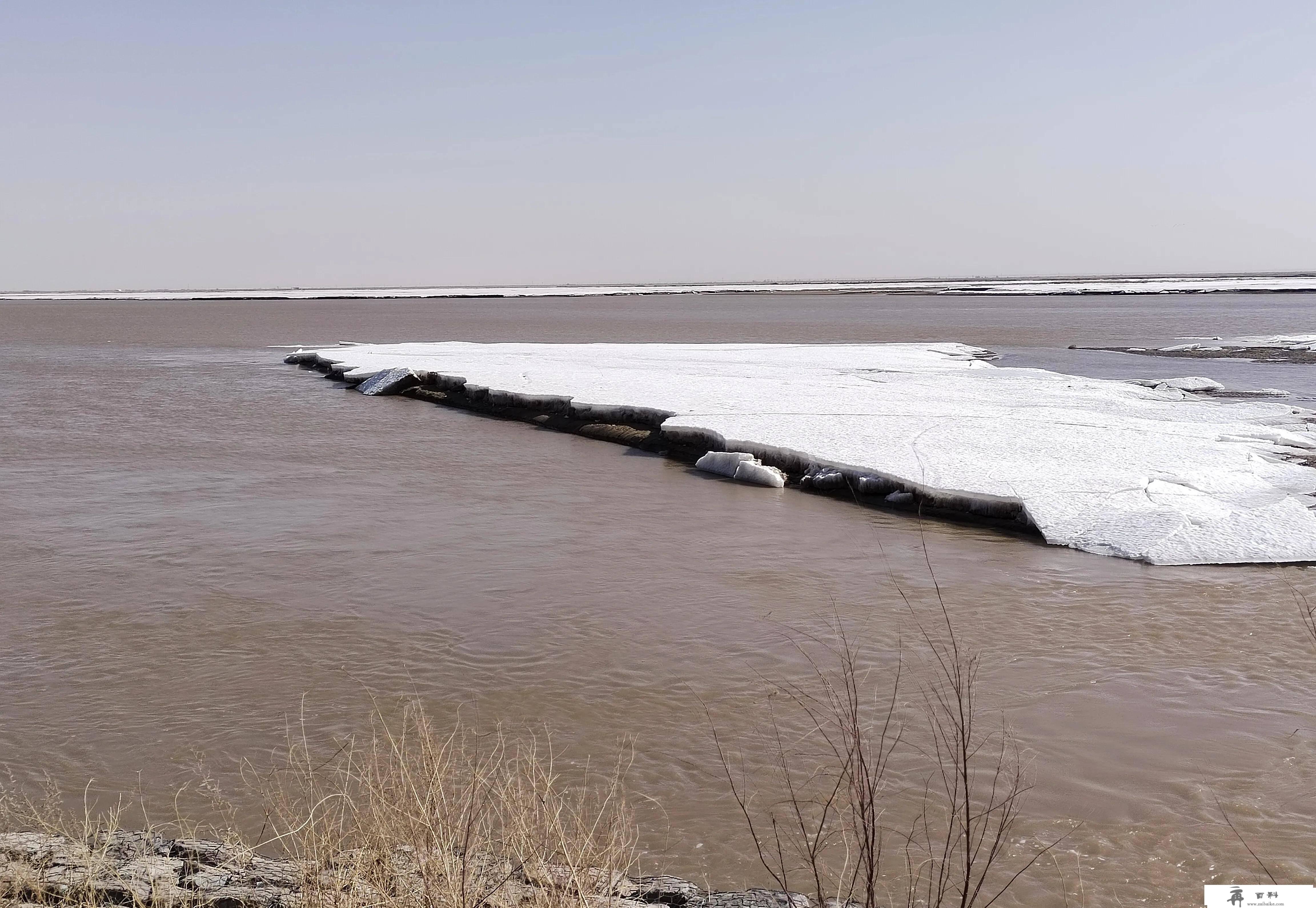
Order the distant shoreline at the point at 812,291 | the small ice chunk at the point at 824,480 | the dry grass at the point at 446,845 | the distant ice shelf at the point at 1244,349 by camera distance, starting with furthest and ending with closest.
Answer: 1. the distant shoreline at the point at 812,291
2. the distant ice shelf at the point at 1244,349
3. the small ice chunk at the point at 824,480
4. the dry grass at the point at 446,845

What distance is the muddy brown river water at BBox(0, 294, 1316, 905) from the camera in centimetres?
412

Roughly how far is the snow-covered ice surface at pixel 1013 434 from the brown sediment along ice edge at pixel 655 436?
0.14 ft

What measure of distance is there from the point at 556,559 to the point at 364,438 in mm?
6351

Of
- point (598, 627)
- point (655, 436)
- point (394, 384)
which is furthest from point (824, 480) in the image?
point (394, 384)

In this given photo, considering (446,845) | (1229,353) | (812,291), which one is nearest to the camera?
(446,845)

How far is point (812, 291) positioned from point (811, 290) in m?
3.12

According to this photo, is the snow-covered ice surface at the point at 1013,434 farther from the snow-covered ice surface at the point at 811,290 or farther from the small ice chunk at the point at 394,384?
the snow-covered ice surface at the point at 811,290

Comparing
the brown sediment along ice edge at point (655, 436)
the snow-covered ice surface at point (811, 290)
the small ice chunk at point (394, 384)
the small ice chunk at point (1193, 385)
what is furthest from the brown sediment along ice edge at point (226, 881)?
the snow-covered ice surface at point (811, 290)

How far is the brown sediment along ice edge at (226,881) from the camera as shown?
8.86 ft

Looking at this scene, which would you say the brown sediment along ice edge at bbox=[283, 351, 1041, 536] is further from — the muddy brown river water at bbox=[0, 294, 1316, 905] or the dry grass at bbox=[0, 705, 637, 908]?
the dry grass at bbox=[0, 705, 637, 908]

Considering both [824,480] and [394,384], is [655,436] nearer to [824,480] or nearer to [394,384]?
[824,480]

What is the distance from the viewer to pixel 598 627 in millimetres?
6105

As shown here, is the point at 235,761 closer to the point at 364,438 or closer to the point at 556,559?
the point at 556,559

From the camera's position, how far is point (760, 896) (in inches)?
120
